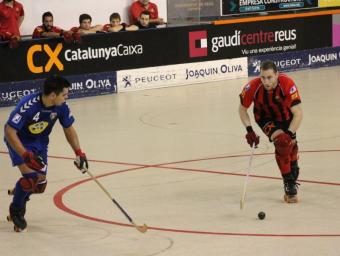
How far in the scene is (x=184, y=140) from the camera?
50.4ft

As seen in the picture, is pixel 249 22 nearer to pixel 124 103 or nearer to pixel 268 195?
pixel 124 103

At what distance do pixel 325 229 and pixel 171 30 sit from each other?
13793 millimetres

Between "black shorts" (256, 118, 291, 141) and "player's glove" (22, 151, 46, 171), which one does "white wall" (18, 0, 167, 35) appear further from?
"player's glove" (22, 151, 46, 171)

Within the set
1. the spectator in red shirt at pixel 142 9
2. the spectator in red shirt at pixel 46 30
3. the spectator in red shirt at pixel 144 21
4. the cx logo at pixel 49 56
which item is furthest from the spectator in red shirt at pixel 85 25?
the spectator in red shirt at pixel 142 9

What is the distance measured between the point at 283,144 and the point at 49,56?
36.0ft

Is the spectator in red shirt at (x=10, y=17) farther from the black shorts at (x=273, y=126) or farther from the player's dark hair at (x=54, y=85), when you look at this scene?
the player's dark hair at (x=54, y=85)

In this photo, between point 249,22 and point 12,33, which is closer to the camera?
point 12,33

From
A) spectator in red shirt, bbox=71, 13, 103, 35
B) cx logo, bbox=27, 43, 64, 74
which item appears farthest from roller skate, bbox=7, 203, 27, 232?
spectator in red shirt, bbox=71, 13, 103, 35

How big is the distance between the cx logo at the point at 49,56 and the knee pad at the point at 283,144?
10.5 meters

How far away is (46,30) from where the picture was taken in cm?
2089

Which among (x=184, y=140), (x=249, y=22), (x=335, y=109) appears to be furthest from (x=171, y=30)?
(x=184, y=140)

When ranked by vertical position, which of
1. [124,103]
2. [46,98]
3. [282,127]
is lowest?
[124,103]

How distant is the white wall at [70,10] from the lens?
22.7 metres

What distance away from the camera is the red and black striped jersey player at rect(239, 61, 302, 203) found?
1054 cm
